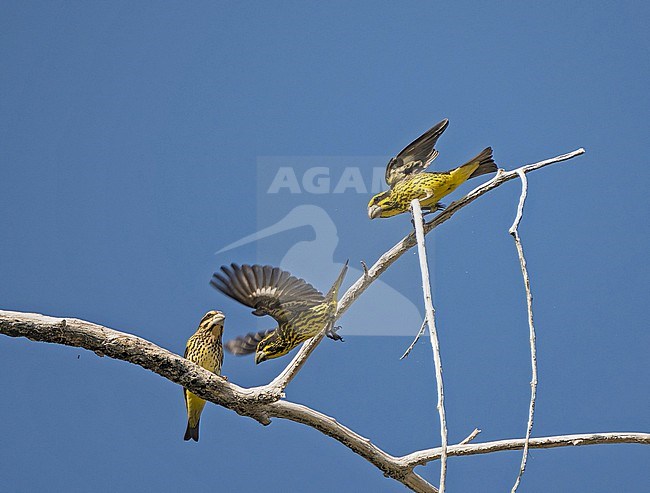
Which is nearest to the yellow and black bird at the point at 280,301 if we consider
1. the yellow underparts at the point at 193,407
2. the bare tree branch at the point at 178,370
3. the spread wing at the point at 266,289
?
the spread wing at the point at 266,289

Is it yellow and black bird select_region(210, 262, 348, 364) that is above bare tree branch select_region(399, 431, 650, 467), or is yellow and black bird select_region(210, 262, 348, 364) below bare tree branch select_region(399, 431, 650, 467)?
above

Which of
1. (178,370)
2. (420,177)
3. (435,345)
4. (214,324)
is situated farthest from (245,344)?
(435,345)

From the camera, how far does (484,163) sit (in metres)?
1.70

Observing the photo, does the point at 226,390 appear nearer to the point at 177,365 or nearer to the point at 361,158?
the point at 177,365

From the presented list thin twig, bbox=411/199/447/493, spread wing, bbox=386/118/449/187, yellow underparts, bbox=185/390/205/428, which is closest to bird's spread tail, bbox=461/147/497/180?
spread wing, bbox=386/118/449/187

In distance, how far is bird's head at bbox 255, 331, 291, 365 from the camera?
1548 mm

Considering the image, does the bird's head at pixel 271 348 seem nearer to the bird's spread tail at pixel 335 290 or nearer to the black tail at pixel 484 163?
the bird's spread tail at pixel 335 290

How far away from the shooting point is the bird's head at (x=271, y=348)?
155cm

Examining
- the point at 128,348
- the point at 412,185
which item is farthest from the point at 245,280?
the point at 412,185

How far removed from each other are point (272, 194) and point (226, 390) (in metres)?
0.60

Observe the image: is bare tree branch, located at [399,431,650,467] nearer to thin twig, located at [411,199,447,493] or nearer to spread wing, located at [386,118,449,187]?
thin twig, located at [411,199,447,493]

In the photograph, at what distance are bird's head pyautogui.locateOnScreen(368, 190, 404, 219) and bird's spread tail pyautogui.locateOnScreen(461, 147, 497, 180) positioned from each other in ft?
0.54

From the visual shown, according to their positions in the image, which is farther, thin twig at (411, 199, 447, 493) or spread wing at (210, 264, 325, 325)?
spread wing at (210, 264, 325, 325)

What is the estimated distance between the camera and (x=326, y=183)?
1878 mm
